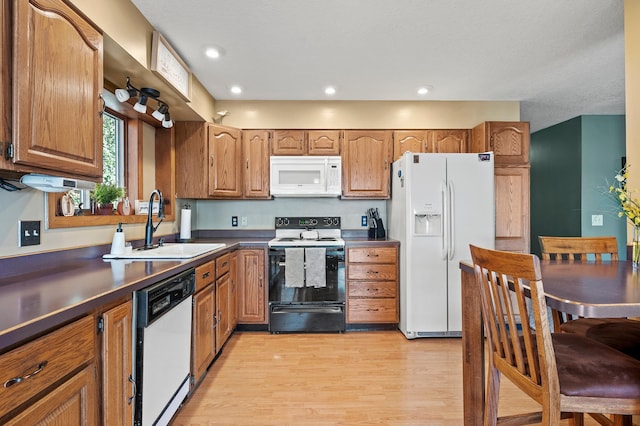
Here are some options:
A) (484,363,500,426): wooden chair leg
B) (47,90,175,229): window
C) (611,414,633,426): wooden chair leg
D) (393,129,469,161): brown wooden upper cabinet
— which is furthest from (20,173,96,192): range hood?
(393,129,469,161): brown wooden upper cabinet

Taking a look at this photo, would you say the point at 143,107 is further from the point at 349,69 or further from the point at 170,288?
the point at 349,69

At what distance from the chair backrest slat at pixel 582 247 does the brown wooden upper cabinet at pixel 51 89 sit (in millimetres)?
2519

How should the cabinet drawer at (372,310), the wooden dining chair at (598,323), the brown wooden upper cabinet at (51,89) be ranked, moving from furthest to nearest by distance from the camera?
the cabinet drawer at (372,310)
the wooden dining chair at (598,323)
the brown wooden upper cabinet at (51,89)

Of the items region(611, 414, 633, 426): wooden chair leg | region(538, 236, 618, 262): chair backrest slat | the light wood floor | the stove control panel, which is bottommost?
the light wood floor

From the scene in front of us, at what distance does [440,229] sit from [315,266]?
3.92 feet

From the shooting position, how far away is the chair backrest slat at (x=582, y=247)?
188 cm

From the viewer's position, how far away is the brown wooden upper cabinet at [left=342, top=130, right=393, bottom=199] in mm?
3428

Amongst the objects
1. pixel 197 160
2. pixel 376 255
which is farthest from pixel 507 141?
pixel 197 160

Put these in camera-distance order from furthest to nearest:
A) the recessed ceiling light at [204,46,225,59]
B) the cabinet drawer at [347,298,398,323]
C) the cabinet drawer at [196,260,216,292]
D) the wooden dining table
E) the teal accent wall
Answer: the teal accent wall, the cabinet drawer at [347,298,398,323], the recessed ceiling light at [204,46,225,59], the cabinet drawer at [196,260,216,292], the wooden dining table

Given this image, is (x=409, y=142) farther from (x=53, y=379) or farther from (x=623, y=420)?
(x=53, y=379)

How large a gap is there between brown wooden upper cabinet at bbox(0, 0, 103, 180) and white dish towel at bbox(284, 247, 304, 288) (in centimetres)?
176

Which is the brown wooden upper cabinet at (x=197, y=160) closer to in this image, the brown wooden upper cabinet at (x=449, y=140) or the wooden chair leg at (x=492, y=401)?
the brown wooden upper cabinet at (x=449, y=140)

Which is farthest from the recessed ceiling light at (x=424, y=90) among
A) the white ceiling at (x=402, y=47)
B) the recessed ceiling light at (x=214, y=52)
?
the recessed ceiling light at (x=214, y=52)

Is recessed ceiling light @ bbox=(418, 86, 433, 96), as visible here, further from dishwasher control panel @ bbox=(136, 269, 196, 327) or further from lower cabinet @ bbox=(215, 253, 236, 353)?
dishwasher control panel @ bbox=(136, 269, 196, 327)
